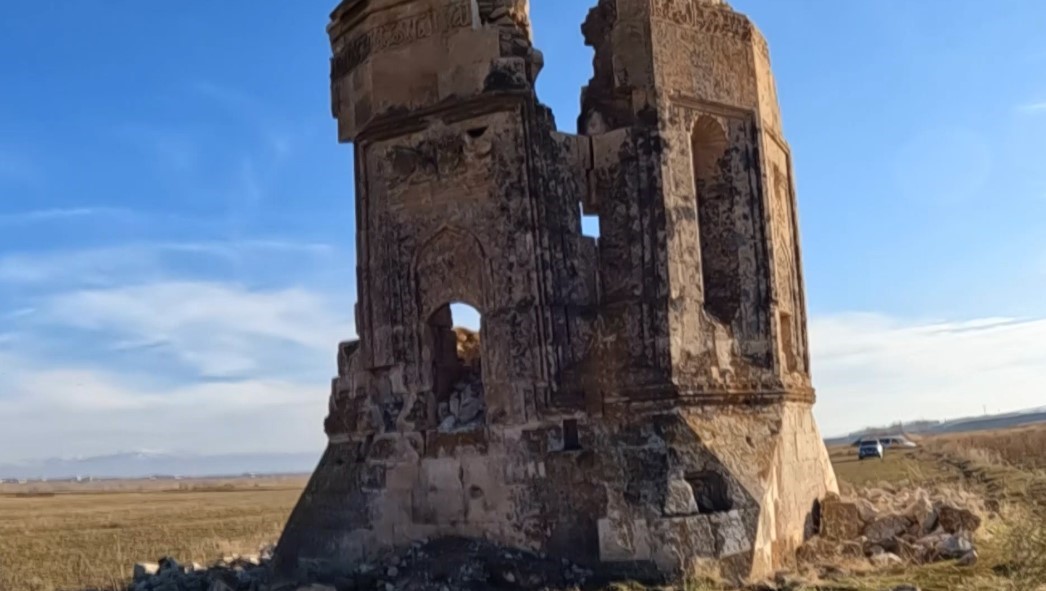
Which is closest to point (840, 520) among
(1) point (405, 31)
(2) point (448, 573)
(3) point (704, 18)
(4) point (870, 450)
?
(2) point (448, 573)

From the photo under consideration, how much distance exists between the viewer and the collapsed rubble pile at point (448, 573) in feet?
26.0

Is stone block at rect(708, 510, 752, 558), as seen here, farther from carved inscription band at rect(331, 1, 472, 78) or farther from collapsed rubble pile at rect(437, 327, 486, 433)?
carved inscription band at rect(331, 1, 472, 78)

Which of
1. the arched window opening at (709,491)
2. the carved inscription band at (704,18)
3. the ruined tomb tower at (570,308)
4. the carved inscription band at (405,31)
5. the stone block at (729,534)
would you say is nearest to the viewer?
the stone block at (729,534)

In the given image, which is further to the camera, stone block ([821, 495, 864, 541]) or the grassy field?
stone block ([821, 495, 864, 541])

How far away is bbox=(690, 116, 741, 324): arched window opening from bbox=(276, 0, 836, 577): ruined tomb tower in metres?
0.02

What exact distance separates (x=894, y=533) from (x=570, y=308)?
3495mm

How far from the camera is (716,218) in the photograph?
9500 mm

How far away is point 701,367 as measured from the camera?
8.56 m

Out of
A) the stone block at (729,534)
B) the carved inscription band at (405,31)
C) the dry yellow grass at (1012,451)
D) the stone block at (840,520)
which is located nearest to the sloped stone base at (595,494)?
the stone block at (729,534)

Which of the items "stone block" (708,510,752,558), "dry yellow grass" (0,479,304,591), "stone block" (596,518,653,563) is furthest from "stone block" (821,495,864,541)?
"dry yellow grass" (0,479,304,591)

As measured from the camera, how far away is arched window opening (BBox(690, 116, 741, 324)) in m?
9.32

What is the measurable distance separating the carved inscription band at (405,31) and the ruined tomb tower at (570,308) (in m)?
0.02

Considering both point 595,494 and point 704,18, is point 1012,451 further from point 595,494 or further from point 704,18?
point 595,494

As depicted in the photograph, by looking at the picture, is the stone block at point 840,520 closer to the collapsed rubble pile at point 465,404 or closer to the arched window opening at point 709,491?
the arched window opening at point 709,491
